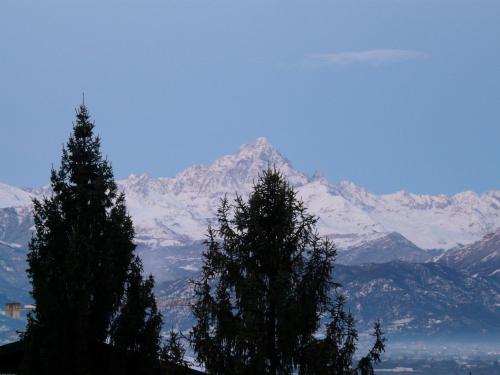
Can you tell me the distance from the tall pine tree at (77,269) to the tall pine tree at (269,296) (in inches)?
244

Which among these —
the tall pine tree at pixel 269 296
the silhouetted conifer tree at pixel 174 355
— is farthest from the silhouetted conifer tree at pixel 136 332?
the tall pine tree at pixel 269 296

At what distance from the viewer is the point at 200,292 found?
4275cm

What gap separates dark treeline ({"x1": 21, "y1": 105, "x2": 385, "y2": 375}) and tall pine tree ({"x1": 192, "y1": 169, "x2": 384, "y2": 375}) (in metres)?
0.05

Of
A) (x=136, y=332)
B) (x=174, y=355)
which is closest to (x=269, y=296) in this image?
(x=174, y=355)

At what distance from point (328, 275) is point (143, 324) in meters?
10.5

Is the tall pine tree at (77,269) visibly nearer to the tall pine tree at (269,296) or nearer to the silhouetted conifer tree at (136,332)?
the silhouetted conifer tree at (136,332)

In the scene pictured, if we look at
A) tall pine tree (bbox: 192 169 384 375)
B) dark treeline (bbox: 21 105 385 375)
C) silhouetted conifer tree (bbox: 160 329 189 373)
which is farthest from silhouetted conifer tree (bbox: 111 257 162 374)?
tall pine tree (bbox: 192 169 384 375)

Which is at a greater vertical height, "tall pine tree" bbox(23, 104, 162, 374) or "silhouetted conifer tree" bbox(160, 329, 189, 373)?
"tall pine tree" bbox(23, 104, 162, 374)

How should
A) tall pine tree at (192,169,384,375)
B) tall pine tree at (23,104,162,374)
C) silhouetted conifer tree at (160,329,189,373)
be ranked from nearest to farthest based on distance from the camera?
tall pine tree at (192,169,384,375)
silhouetted conifer tree at (160,329,189,373)
tall pine tree at (23,104,162,374)

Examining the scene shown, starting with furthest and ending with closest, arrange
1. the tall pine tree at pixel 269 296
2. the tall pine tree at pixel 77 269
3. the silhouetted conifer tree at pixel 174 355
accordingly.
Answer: the tall pine tree at pixel 77 269, the silhouetted conifer tree at pixel 174 355, the tall pine tree at pixel 269 296

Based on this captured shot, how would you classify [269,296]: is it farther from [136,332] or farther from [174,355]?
[136,332]

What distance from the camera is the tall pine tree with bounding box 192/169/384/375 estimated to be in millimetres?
40250

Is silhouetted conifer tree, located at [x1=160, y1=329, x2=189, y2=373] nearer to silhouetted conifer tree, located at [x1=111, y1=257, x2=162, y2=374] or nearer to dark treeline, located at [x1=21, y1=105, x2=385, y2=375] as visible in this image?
dark treeline, located at [x1=21, y1=105, x2=385, y2=375]

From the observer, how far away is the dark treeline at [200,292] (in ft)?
133
